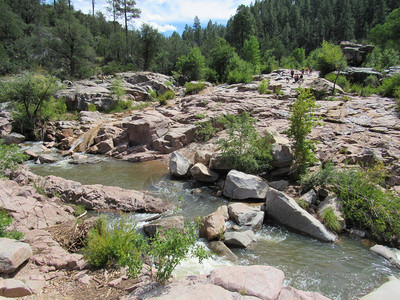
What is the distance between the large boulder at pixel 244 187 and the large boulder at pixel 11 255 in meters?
6.83

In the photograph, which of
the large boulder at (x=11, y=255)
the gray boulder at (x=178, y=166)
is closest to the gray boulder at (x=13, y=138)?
the gray boulder at (x=178, y=166)

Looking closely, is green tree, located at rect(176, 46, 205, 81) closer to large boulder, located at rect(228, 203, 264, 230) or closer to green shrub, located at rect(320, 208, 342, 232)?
large boulder, located at rect(228, 203, 264, 230)

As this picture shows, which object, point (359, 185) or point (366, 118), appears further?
point (366, 118)

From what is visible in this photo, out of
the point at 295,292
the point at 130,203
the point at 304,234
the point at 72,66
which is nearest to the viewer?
the point at 295,292

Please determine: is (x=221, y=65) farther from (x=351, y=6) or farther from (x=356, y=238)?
(x=351, y=6)

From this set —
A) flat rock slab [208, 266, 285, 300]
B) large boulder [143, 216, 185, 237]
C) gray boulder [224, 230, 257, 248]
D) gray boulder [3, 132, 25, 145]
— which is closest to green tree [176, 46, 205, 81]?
gray boulder [3, 132, 25, 145]

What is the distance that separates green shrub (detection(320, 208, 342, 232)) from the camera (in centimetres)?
750

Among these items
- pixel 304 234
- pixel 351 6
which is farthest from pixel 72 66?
pixel 351 6

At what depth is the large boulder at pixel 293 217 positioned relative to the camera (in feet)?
23.8

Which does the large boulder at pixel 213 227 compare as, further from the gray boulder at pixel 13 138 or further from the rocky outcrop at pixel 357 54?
the rocky outcrop at pixel 357 54

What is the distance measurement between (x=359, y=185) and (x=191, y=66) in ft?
108

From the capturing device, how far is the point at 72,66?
33.5 metres

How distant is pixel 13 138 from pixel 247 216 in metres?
17.0

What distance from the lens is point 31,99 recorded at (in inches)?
687
